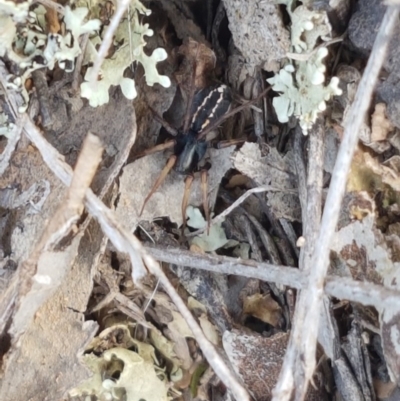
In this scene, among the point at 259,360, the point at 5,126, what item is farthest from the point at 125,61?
the point at 259,360

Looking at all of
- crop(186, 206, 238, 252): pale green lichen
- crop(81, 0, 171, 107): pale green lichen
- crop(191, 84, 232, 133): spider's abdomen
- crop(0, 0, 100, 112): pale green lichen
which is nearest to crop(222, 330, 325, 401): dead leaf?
crop(186, 206, 238, 252): pale green lichen

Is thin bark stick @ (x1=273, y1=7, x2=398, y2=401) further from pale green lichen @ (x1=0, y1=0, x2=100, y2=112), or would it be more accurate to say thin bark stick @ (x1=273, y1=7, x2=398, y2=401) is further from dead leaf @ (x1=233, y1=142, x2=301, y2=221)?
pale green lichen @ (x1=0, y1=0, x2=100, y2=112)

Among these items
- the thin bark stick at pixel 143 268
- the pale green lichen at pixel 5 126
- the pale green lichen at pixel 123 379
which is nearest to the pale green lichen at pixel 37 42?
the pale green lichen at pixel 5 126

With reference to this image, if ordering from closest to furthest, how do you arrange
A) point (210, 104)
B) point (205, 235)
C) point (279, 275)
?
point (279, 275), point (210, 104), point (205, 235)

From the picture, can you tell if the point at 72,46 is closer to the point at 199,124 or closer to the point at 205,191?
the point at 199,124

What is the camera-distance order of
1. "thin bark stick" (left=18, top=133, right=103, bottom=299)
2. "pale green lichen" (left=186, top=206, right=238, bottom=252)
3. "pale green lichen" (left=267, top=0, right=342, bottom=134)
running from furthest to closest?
"pale green lichen" (left=186, top=206, right=238, bottom=252)
"pale green lichen" (left=267, top=0, right=342, bottom=134)
"thin bark stick" (left=18, top=133, right=103, bottom=299)

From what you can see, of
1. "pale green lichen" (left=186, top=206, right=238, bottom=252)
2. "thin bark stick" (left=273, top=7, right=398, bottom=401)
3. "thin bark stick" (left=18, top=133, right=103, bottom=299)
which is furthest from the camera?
"pale green lichen" (left=186, top=206, right=238, bottom=252)

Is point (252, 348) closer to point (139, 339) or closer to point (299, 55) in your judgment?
point (139, 339)
